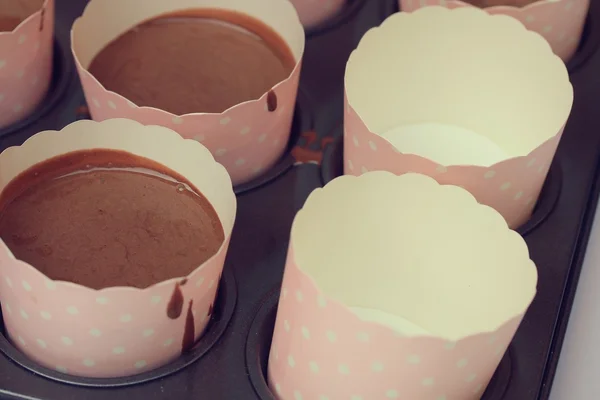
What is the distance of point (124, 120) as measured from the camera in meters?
1.15

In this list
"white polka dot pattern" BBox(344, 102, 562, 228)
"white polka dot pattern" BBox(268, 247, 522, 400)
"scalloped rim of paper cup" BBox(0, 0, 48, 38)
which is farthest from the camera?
"scalloped rim of paper cup" BBox(0, 0, 48, 38)

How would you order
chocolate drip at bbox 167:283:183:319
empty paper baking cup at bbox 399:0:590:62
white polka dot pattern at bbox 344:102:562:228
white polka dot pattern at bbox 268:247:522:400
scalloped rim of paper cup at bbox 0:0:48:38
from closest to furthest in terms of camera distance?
white polka dot pattern at bbox 268:247:522:400, chocolate drip at bbox 167:283:183:319, white polka dot pattern at bbox 344:102:562:228, scalloped rim of paper cup at bbox 0:0:48:38, empty paper baking cup at bbox 399:0:590:62

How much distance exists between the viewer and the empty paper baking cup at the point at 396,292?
0.89m

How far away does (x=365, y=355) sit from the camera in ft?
2.94

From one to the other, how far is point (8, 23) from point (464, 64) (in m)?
0.64

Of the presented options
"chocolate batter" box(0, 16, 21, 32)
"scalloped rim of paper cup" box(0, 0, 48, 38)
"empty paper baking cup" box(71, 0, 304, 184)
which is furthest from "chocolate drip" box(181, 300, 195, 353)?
"chocolate batter" box(0, 16, 21, 32)

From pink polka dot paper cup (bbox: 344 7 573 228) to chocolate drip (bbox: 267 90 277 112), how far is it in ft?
0.30

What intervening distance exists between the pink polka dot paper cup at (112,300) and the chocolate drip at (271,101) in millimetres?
116

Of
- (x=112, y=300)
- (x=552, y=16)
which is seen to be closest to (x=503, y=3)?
(x=552, y=16)

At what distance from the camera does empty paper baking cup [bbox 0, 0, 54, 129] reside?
1.24 m

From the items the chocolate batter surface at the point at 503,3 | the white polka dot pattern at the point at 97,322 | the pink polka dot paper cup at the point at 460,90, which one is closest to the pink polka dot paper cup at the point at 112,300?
the white polka dot pattern at the point at 97,322

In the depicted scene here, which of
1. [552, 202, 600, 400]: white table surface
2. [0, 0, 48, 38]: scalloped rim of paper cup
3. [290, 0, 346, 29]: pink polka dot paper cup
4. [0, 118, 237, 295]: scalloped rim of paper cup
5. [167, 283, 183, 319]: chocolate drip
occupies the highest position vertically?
[0, 0, 48, 38]: scalloped rim of paper cup

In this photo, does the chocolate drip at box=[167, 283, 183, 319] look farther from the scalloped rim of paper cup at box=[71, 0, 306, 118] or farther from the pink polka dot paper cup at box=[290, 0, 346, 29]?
the pink polka dot paper cup at box=[290, 0, 346, 29]

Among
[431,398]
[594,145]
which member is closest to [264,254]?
[431,398]
